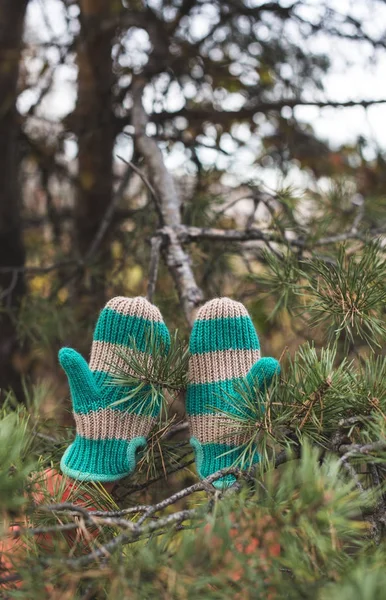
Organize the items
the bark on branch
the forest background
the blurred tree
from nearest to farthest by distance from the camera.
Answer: the forest background, the bark on branch, the blurred tree

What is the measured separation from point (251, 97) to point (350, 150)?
57cm

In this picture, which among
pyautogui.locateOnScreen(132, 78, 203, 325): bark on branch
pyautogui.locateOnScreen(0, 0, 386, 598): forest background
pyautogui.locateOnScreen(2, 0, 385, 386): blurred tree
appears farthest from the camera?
pyautogui.locateOnScreen(2, 0, 385, 386): blurred tree

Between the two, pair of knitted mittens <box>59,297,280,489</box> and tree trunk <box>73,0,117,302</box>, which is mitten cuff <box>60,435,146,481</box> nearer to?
pair of knitted mittens <box>59,297,280,489</box>

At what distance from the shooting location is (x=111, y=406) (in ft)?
2.05

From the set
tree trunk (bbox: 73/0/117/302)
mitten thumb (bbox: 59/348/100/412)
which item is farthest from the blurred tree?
mitten thumb (bbox: 59/348/100/412)

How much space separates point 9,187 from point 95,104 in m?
0.33

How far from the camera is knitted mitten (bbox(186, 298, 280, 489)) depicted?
607mm

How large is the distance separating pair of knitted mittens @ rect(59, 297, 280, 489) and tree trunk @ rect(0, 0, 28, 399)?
775mm

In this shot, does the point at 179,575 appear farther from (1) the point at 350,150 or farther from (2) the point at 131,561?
(1) the point at 350,150

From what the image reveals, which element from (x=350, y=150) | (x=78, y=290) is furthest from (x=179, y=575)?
(x=350, y=150)

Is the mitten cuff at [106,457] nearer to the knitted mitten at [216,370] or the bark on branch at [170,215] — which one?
the knitted mitten at [216,370]

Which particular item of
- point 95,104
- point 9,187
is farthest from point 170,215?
point 9,187

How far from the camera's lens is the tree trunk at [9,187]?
4.48 ft

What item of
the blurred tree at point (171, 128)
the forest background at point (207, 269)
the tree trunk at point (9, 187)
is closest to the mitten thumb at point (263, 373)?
the forest background at point (207, 269)
